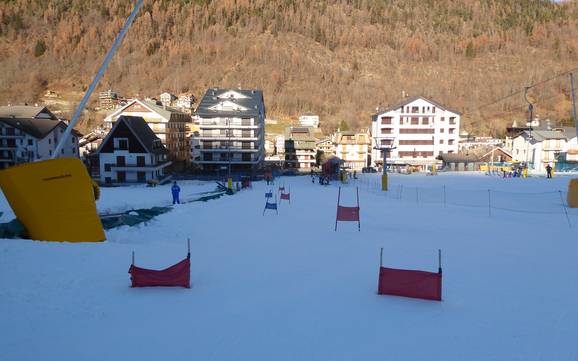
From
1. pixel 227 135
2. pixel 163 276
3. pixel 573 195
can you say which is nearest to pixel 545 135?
pixel 573 195

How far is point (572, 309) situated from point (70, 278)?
31.5 ft

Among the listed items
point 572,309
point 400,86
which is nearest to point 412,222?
point 572,309

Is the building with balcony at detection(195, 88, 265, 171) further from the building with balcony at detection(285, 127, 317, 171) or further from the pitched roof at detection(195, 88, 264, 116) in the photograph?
the building with balcony at detection(285, 127, 317, 171)

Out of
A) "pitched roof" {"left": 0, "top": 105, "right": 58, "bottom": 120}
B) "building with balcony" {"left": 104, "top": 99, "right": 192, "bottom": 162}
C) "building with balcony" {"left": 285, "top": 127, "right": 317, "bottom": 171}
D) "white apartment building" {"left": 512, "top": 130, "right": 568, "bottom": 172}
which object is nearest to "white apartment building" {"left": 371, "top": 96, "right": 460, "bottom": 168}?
"white apartment building" {"left": 512, "top": 130, "right": 568, "bottom": 172}

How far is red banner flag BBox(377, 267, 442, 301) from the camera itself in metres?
7.46

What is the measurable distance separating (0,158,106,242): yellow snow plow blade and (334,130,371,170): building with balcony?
54.9m

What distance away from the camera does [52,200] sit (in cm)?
1124

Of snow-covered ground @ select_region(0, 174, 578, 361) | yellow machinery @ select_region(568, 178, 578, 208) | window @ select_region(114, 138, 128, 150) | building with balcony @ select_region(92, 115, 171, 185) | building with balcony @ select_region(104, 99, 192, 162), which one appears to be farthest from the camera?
building with balcony @ select_region(104, 99, 192, 162)

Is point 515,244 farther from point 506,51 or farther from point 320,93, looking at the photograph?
point 506,51

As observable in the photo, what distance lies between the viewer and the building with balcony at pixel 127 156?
3928 centimetres

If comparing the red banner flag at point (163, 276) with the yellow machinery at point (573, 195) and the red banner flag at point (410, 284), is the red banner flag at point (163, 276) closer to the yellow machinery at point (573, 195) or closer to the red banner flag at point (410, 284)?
the red banner flag at point (410, 284)

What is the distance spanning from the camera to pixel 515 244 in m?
12.4

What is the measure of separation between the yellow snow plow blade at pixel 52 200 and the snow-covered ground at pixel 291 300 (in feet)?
4.50

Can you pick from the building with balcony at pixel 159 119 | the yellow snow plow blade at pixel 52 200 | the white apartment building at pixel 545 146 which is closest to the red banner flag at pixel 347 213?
the yellow snow plow blade at pixel 52 200
